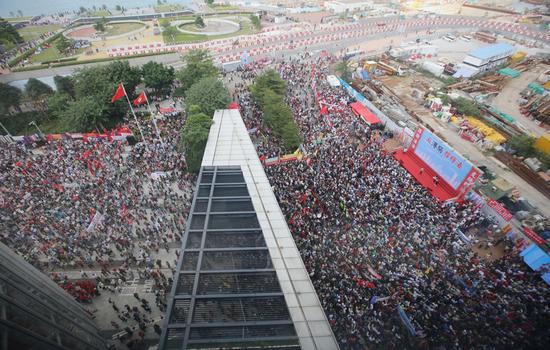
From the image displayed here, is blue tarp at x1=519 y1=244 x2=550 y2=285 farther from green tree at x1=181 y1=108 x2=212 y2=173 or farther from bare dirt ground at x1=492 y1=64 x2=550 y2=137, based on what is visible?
green tree at x1=181 y1=108 x2=212 y2=173

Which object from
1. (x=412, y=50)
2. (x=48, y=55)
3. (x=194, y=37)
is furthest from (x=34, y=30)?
(x=412, y=50)

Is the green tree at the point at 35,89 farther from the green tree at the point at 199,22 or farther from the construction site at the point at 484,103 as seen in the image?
the green tree at the point at 199,22

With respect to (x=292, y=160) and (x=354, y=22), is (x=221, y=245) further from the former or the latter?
(x=354, y=22)

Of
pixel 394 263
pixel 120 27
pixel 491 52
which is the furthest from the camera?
pixel 120 27

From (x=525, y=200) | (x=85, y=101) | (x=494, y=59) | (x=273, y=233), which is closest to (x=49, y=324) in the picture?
(x=273, y=233)

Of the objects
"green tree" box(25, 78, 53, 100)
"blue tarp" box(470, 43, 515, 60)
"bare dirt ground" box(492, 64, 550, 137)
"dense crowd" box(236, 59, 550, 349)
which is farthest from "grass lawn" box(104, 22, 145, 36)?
"bare dirt ground" box(492, 64, 550, 137)

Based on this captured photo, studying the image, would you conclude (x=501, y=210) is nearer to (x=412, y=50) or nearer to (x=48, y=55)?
(x=412, y=50)
